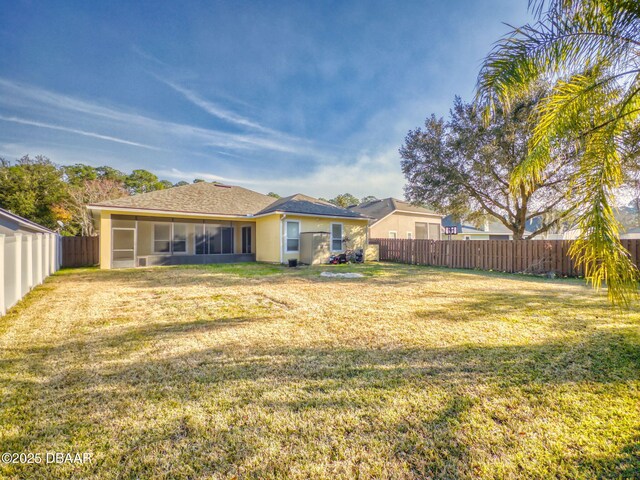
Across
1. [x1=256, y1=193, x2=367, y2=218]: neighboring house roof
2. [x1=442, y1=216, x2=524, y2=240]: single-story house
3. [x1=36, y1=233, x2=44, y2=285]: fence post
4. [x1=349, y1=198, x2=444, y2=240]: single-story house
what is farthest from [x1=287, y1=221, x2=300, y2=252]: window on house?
[x1=442, y1=216, x2=524, y2=240]: single-story house

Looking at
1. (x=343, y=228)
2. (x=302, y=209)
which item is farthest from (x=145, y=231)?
(x=343, y=228)

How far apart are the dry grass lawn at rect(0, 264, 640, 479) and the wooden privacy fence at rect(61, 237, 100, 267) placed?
10943 mm

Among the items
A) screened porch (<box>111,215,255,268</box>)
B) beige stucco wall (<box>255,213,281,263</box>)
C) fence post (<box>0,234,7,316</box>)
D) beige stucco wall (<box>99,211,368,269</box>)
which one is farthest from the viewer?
beige stucco wall (<box>255,213,281,263</box>)

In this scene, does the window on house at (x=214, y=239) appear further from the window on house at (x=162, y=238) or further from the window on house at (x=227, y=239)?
the window on house at (x=162, y=238)

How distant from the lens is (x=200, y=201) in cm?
1472

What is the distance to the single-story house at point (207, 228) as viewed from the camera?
1233 cm

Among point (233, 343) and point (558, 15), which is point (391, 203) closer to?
point (558, 15)

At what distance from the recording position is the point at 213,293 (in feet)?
22.2

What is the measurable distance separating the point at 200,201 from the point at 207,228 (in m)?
1.52

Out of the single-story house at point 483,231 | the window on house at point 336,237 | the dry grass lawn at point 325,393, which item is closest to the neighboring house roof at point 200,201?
the window on house at point 336,237

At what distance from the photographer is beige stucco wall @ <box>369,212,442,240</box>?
2125 centimetres

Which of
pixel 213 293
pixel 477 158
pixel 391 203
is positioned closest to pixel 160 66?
pixel 213 293

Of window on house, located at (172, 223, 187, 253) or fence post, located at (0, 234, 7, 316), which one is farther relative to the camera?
window on house, located at (172, 223, 187, 253)

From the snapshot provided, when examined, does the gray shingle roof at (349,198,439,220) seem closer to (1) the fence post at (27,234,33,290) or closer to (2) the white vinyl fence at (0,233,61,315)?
(2) the white vinyl fence at (0,233,61,315)
